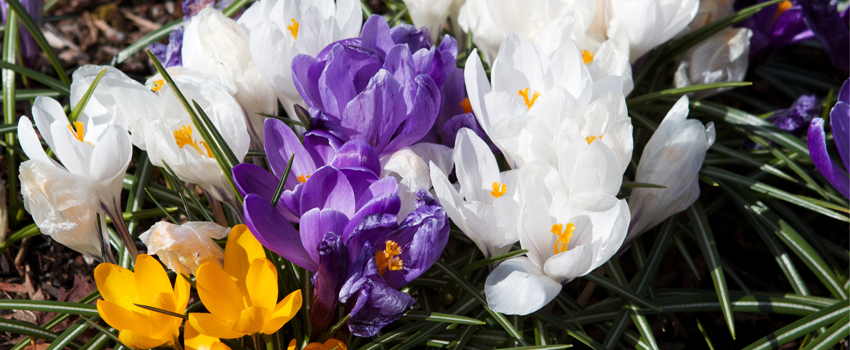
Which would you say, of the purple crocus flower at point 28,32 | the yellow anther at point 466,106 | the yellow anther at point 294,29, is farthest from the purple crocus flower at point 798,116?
the purple crocus flower at point 28,32

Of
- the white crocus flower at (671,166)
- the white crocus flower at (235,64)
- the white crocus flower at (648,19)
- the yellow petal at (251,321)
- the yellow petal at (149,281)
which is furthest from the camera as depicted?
the white crocus flower at (648,19)

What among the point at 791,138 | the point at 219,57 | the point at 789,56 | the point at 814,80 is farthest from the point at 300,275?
the point at 789,56

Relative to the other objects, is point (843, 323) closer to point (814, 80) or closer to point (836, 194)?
point (836, 194)

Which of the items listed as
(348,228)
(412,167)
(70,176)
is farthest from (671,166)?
(70,176)

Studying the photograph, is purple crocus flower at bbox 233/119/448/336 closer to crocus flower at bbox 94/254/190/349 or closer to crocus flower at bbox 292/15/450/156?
crocus flower at bbox 292/15/450/156

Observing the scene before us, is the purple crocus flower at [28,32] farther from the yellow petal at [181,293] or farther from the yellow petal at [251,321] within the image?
the yellow petal at [251,321]

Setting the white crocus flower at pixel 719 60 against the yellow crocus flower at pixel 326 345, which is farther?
the white crocus flower at pixel 719 60

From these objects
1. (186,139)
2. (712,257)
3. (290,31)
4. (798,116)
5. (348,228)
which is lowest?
(712,257)

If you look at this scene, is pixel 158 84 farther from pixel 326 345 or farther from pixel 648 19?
pixel 648 19
